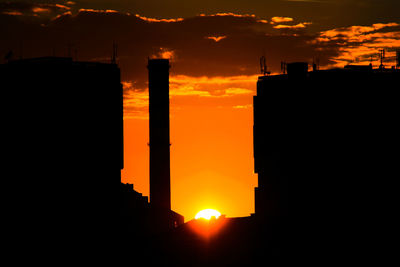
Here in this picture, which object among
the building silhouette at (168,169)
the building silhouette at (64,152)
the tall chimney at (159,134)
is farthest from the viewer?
the tall chimney at (159,134)

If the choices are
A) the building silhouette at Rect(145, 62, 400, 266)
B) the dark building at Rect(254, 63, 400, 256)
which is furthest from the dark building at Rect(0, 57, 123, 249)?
the dark building at Rect(254, 63, 400, 256)

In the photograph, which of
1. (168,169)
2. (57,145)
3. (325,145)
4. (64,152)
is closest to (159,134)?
(168,169)

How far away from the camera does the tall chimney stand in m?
64.0

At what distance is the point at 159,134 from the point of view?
212 ft

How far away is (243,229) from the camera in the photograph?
4562 cm

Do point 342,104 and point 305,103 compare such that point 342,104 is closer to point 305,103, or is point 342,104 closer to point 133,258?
point 305,103

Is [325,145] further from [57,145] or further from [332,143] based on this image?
[57,145]

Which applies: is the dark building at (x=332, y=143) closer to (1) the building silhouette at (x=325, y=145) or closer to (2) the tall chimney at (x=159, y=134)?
(1) the building silhouette at (x=325, y=145)

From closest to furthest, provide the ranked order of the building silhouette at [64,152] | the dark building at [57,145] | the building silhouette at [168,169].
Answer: the building silhouette at [168,169] < the building silhouette at [64,152] < the dark building at [57,145]

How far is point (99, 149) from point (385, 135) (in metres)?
31.1

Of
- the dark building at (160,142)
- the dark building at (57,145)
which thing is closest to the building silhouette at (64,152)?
the dark building at (57,145)

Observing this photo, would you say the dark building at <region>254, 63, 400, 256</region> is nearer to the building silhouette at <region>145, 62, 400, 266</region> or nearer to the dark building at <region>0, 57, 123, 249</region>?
the building silhouette at <region>145, 62, 400, 266</region>

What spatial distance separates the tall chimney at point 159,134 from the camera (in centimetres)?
6400

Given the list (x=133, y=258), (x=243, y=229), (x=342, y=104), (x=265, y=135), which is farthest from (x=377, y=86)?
(x=133, y=258)
